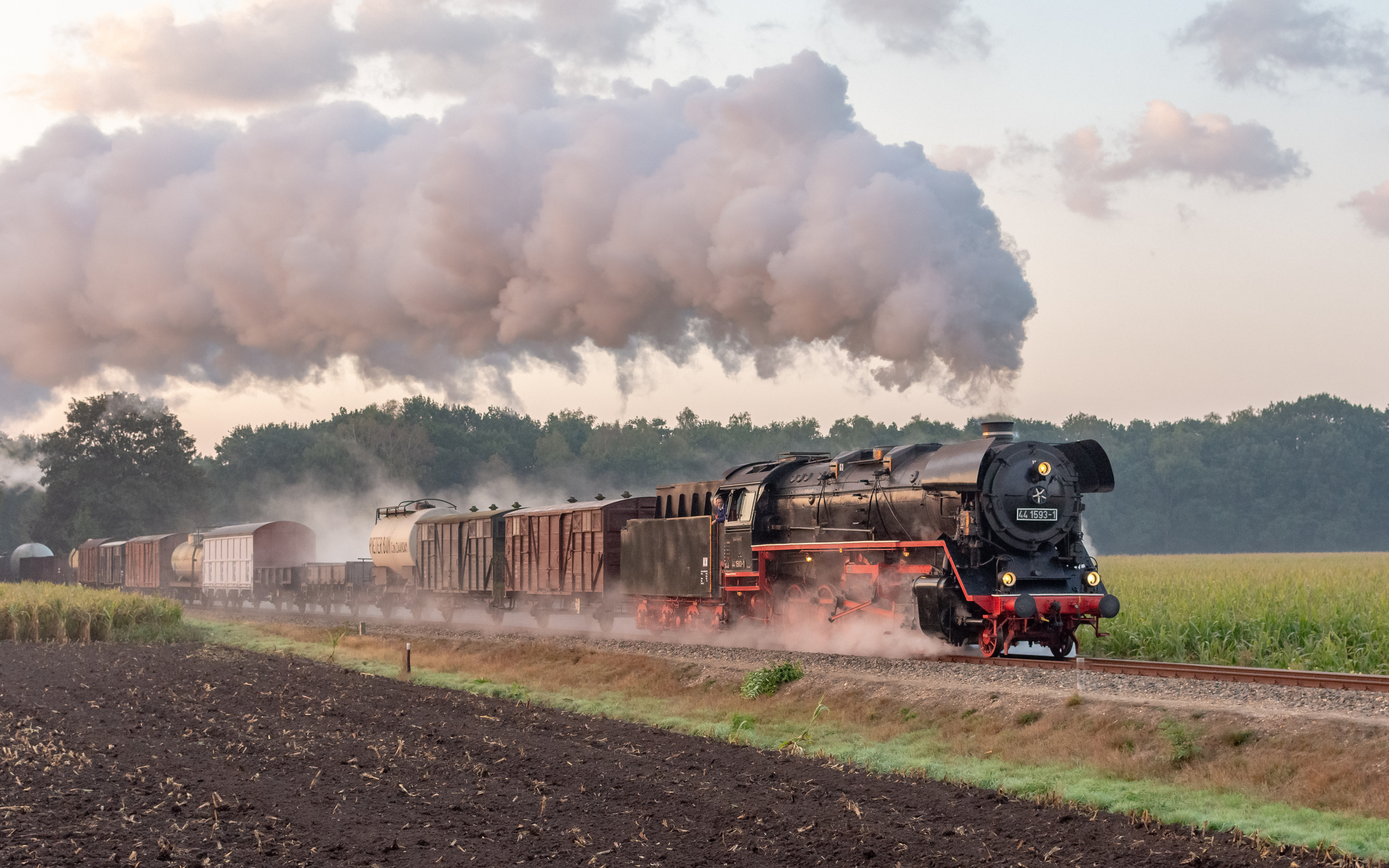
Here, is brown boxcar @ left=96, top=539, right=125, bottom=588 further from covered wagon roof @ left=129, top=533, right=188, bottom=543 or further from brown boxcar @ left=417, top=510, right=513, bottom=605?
brown boxcar @ left=417, top=510, right=513, bottom=605

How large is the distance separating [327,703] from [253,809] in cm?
691

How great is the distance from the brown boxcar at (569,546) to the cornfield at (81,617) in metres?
9.49

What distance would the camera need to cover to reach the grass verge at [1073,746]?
10.4 meters

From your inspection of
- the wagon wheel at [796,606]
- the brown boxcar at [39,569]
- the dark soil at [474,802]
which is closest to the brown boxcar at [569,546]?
the wagon wheel at [796,606]

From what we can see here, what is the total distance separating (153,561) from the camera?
191 feet

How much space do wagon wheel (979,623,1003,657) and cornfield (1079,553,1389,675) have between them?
12.2ft

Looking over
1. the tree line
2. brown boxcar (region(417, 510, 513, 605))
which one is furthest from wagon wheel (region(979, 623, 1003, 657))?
the tree line

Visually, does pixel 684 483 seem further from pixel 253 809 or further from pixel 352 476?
pixel 352 476

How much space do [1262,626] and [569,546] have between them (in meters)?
16.9

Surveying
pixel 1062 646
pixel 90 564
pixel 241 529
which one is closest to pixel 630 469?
pixel 90 564

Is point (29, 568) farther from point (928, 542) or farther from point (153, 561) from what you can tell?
point (928, 542)

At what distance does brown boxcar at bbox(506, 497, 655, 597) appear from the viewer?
98.9 ft

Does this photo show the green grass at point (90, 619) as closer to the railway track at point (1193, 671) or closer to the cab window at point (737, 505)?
the cab window at point (737, 505)

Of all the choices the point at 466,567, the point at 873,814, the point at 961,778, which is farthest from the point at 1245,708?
the point at 466,567
